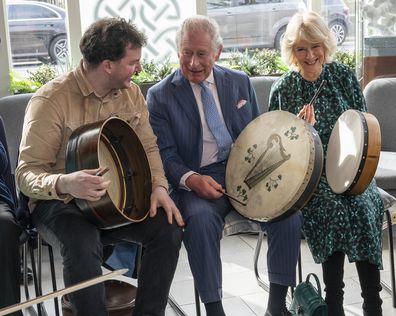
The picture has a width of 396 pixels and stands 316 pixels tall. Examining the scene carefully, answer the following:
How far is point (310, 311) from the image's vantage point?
2.34 metres

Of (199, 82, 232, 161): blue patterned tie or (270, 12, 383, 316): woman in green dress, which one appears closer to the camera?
(270, 12, 383, 316): woman in green dress

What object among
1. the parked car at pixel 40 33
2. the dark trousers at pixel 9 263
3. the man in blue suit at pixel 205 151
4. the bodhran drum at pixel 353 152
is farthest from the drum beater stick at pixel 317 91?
the parked car at pixel 40 33

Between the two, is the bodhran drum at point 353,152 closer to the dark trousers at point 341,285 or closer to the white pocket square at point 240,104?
the dark trousers at point 341,285

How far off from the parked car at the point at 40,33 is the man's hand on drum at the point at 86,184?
8.69ft

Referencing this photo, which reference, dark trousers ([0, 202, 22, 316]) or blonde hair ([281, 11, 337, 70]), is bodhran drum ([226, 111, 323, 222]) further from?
dark trousers ([0, 202, 22, 316])

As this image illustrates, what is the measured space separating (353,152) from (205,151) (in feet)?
2.08

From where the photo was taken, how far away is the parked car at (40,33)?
455 centimetres

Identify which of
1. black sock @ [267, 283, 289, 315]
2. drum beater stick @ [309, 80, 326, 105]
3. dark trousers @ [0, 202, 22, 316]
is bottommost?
black sock @ [267, 283, 289, 315]

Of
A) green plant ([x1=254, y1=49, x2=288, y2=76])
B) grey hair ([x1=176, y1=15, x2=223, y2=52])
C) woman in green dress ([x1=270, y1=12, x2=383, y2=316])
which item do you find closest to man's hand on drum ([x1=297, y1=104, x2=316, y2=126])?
woman in green dress ([x1=270, y1=12, x2=383, y2=316])

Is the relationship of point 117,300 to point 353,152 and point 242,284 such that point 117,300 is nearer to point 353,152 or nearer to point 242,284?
point 242,284

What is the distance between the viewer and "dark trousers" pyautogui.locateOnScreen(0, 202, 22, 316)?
2.18 m

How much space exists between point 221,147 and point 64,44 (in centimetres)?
236

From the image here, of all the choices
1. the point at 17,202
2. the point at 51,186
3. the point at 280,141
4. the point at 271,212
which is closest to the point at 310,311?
the point at 271,212

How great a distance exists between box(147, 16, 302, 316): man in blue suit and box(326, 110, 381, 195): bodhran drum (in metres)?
0.24
